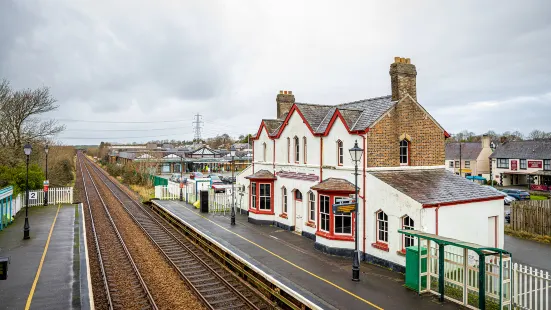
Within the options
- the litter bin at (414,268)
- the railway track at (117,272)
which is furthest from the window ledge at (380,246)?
the railway track at (117,272)

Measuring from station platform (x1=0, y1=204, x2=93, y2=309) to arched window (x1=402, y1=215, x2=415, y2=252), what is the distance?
11153 mm

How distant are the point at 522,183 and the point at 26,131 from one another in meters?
62.3

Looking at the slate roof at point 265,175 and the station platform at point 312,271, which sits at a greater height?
the slate roof at point 265,175

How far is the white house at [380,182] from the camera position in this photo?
46.8 feet

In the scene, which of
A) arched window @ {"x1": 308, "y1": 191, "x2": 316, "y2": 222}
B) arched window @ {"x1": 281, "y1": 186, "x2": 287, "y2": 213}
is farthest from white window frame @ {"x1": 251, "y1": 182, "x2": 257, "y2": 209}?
arched window @ {"x1": 308, "y1": 191, "x2": 316, "y2": 222}

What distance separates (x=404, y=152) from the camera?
57.7ft

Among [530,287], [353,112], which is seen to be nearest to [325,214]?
[353,112]

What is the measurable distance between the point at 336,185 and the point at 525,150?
4394 cm

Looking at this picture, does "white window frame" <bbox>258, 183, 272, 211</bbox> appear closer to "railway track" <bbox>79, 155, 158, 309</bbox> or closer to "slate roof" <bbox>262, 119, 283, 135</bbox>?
"slate roof" <bbox>262, 119, 283, 135</bbox>

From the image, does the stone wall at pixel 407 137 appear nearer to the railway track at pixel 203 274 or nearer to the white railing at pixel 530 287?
the white railing at pixel 530 287

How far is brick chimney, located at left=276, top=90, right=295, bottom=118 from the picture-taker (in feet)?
90.0

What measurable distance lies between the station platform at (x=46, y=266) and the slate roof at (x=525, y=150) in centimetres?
5222

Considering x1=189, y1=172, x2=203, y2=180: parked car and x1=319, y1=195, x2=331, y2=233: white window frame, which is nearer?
x1=319, y1=195, x2=331, y2=233: white window frame

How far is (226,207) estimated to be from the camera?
1121 inches
